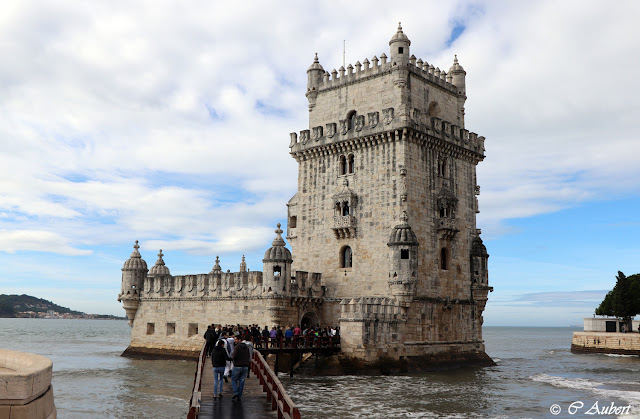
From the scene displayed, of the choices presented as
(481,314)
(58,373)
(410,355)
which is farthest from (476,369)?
(58,373)

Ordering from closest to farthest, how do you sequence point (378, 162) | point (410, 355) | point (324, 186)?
point (410, 355) < point (378, 162) < point (324, 186)

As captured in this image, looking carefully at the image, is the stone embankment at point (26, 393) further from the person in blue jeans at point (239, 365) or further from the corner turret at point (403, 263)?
the corner turret at point (403, 263)

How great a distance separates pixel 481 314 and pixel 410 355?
Answer: 8316 millimetres

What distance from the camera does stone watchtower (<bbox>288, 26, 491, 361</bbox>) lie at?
111 ft

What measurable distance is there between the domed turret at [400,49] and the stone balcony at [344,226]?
10.1m

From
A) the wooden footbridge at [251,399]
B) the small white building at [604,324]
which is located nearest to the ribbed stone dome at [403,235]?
the wooden footbridge at [251,399]

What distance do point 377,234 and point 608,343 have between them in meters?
37.0

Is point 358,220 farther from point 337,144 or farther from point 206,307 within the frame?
point 206,307

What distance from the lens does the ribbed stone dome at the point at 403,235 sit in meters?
33.7

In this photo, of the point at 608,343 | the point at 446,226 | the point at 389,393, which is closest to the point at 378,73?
the point at 446,226

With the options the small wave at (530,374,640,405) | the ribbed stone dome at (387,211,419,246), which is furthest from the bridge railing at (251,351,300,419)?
the small wave at (530,374,640,405)

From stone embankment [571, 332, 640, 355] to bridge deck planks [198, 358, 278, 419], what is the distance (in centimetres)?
5075

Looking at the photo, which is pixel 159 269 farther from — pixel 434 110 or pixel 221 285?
pixel 434 110

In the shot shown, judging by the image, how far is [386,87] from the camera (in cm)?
3756
